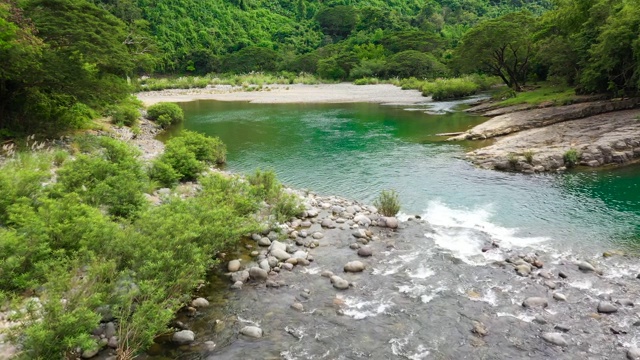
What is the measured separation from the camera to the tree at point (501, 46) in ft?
153

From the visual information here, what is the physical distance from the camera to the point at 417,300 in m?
10.3

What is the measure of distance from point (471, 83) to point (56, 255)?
57.0 meters

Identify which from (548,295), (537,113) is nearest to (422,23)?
(537,113)

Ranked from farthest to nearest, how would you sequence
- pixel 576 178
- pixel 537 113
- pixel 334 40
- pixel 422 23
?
pixel 334 40 → pixel 422 23 → pixel 537 113 → pixel 576 178

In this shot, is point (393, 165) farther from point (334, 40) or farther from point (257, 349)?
point (334, 40)

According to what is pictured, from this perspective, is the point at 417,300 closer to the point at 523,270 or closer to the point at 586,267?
the point at 523,270

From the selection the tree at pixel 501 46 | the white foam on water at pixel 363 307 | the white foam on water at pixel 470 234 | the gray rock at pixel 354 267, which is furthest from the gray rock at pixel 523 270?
the tree at pixel 501 46

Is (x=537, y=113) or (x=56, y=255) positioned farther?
(x=537, y=113)

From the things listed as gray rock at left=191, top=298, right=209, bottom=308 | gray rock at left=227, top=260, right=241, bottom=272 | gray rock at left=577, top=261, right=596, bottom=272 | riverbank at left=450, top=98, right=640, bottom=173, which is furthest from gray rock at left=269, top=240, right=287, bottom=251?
riverbank at left=450, top=98, right=640, bottom=173

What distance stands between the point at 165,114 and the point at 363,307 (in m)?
35.6

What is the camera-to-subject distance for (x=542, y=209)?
54.7 feet

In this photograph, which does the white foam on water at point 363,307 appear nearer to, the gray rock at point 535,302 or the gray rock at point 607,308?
the gray rock at point 535,302

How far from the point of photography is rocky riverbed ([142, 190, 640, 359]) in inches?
335

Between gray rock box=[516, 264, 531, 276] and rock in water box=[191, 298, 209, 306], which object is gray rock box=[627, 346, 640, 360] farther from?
rock in water box=[191, 298, 209, 306]
